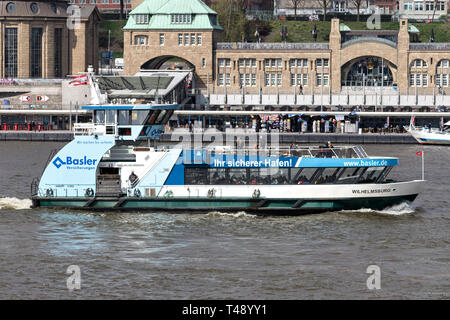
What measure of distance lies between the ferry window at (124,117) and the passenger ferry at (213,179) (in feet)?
1.72

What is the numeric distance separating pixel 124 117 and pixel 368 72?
8602cm

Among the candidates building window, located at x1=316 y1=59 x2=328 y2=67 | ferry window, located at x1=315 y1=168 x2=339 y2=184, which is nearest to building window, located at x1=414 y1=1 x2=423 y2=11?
building window, located at x1=316 y1=59 x2=328 y2=67

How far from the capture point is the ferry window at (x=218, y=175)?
55.5 meters

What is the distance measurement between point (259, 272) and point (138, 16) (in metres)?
99.8

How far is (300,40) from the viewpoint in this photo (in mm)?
159875

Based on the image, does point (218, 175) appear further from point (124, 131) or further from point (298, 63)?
point (298, 63)

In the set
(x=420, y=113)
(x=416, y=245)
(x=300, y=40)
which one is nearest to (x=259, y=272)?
(x=416, y=245)

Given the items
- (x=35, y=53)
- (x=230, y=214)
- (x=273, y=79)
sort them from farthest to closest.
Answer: (x=35, y=53)
(x=273, y=79)
(x=230, y=214)

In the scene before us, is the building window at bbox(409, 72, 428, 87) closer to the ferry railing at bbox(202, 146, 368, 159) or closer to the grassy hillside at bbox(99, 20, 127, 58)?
the grassy hillside at bbox(99, 20, 127, 58)

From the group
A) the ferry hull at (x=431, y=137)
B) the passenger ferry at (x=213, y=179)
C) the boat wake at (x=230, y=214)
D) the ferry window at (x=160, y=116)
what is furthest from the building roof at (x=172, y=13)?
the boat wake at (x=230, y=214)

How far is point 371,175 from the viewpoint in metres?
55.1

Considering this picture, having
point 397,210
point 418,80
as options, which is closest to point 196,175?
point 397,210

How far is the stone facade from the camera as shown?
5404 inches
